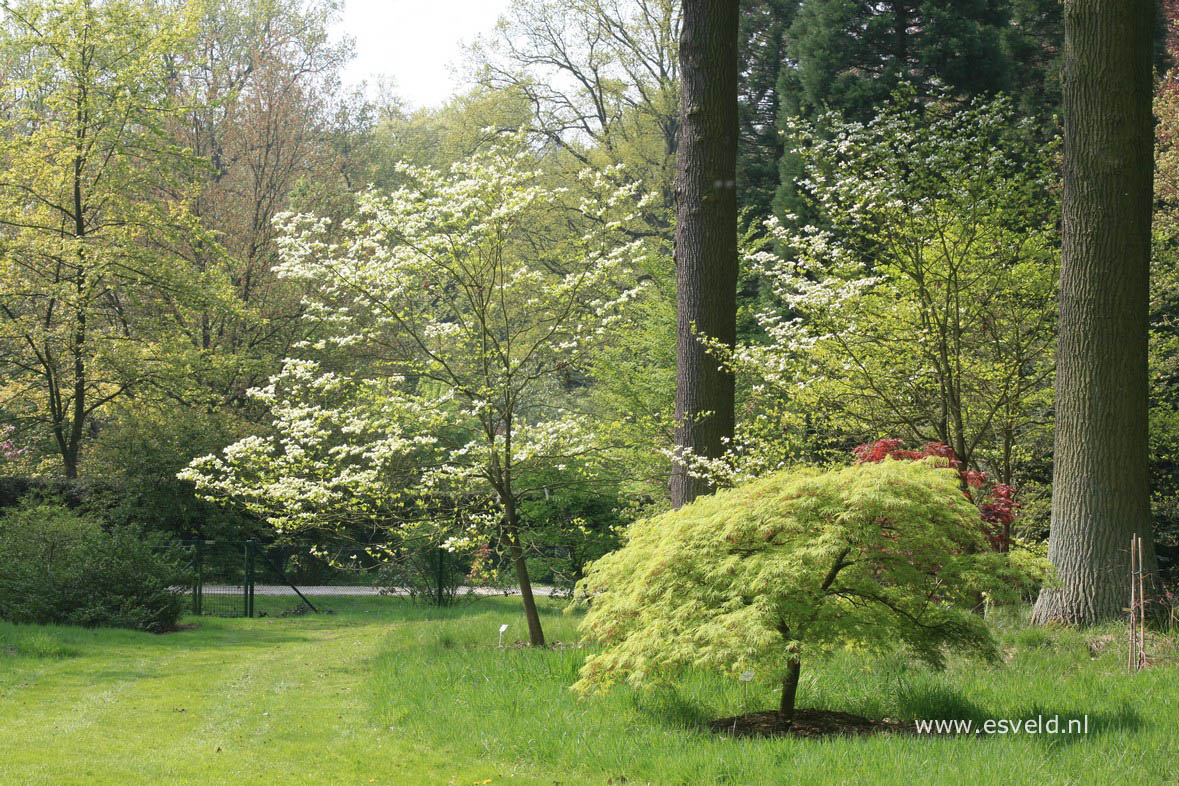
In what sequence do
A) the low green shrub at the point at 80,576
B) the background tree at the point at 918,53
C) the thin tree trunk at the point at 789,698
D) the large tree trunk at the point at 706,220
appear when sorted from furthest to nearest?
1. the background tree at the point at 918,53
2. the low green shrub at the point at 80,576
3. the large tree trunk at the point at 706,220
4. the thin tree trunk at the point at 789,698

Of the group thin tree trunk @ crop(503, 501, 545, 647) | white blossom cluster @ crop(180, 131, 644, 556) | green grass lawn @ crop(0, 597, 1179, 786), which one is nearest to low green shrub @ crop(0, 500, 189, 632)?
green grass lawn @ crop(0, 597, 1179, 786)

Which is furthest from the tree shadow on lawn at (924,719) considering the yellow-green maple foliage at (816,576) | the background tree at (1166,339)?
the background tree at (1166,339)

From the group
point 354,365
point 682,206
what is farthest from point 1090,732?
point 354,365

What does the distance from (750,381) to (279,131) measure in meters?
15.3

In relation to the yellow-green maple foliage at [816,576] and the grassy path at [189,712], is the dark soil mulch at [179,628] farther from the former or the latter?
the yellow-green maple foliage at [816,576]

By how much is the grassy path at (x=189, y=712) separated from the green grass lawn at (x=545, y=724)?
3 cm

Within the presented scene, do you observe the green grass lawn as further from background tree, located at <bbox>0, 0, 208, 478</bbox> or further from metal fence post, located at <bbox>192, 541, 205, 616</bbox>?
background tree, located at <bbox>0, 0, 208, 478</bbox>

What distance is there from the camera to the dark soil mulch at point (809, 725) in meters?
5.38

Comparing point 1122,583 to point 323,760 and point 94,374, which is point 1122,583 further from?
point 94,374

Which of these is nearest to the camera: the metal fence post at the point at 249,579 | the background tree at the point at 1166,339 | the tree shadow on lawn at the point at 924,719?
the tree shadow on lawn at the point at 924,719

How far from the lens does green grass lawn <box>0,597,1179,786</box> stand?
177 inches

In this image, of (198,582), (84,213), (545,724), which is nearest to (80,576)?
(198,582)

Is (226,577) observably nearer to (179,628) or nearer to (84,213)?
(179,628)

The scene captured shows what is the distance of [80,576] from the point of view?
13969 mm
